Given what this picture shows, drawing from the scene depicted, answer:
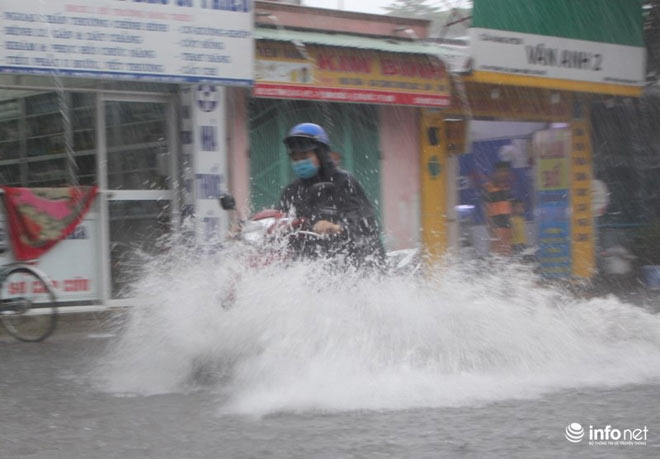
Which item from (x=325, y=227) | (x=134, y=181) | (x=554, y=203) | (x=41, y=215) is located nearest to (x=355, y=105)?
(x=134, y=181)

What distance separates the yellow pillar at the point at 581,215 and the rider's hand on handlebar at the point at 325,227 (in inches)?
468

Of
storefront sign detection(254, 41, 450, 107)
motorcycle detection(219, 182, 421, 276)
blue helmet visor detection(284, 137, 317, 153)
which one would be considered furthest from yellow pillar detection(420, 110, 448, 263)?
motorcycle detection(219, 182, 421, 276)

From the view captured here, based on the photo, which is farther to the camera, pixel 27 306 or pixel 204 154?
pixel 204 154

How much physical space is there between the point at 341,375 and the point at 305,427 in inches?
39.1

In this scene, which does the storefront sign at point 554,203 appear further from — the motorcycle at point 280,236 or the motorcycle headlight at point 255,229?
the motorcycle headlight at point 255,229

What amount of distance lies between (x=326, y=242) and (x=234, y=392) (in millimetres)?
1146

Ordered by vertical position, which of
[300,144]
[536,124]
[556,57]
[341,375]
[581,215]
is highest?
[556,57]

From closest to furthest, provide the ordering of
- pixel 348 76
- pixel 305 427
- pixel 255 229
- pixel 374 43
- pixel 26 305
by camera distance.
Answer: pixel 305 427
pixel 255 229
pixel 26 305
pixel 348 76
pixel 374 43

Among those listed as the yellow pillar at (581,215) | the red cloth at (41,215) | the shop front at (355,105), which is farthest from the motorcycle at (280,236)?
the yellow pillar at (581,215)

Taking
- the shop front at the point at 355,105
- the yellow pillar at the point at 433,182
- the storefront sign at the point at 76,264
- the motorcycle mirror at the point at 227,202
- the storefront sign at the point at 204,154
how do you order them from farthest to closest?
the yellow pillar at the point at 433,182, the shop front at the point at 355,105, the storefront sign at the point at 204,154, the storefront sign at the point at 76,264, the motorcycle mirror at the point at 227,202

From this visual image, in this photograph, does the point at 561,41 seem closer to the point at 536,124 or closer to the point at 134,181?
the point at 536,124

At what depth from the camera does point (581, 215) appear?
1773 centimetres

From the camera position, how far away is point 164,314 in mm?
6820

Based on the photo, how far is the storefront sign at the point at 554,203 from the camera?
17.7m
